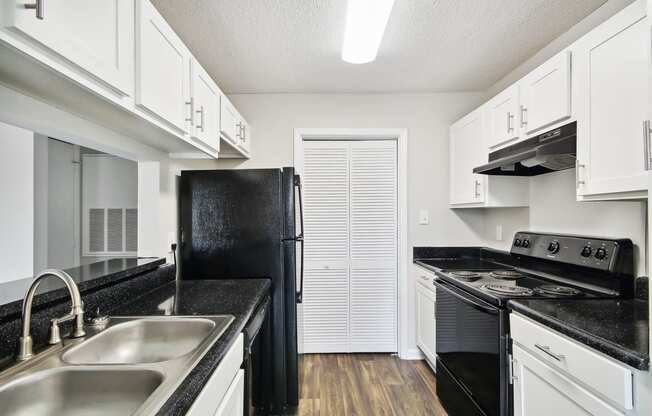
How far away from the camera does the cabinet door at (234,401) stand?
1.03 m

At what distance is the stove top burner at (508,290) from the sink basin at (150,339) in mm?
1348

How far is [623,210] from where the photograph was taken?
5.41ft

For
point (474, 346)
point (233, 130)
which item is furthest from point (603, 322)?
point (233, 130)

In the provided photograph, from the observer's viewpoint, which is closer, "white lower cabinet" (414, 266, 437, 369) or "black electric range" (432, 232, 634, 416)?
"black electric range" (432, 232, 634, 416)

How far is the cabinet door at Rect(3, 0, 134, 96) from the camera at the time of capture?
72 centimetres

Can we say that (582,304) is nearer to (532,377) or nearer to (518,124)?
(532,377)

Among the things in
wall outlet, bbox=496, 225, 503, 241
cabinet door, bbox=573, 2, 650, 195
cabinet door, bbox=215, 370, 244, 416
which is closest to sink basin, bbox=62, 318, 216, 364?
cabinet door, bbox=215, 370, 244, 416

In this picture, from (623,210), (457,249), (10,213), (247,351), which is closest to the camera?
(247,351)

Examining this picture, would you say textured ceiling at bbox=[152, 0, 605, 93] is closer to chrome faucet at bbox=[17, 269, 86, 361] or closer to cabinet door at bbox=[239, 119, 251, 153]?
cabinet door at bbox=[239, 119, 251, 153]

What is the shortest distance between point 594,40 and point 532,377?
Result: 57.0 inches

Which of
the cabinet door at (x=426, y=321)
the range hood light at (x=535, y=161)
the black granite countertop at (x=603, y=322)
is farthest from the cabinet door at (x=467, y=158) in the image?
the black granite countertop at (x=603, y=322)

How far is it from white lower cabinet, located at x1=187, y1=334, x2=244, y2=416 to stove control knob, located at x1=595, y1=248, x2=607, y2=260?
5.68 ft

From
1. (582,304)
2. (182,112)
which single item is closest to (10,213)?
(182,112)

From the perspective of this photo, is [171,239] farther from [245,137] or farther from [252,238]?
[245,137]
